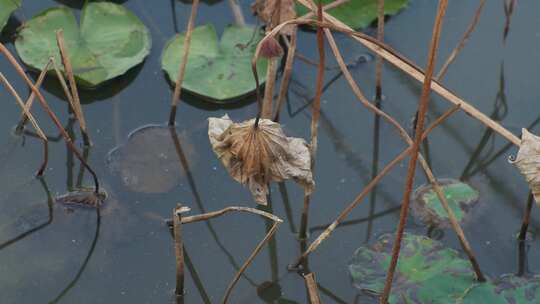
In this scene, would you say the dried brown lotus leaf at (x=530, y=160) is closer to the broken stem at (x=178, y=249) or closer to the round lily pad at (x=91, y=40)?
the broken stem at (x=178, y=249)

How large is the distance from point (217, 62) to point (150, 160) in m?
0.34

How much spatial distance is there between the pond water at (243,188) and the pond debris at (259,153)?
0.36m

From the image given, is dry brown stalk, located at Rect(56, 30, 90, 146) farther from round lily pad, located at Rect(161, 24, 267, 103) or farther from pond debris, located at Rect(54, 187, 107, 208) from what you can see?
round lily pad, located at Rect(161, 24, 267, 103)

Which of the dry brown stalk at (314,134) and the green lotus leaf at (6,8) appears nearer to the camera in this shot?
the dry brown stalk at (314,134)

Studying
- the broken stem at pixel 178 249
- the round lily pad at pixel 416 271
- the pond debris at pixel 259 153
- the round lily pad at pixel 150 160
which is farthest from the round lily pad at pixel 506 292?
the round lily pad at pixel 150 160

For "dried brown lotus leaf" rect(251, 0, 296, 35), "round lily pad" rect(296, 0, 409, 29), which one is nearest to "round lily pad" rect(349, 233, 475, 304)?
"dried brown lotus leaf" rect(251, 0, 296, 35)

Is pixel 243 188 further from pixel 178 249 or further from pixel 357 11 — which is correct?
pixel 357 11

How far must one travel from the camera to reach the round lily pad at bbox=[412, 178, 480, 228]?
1717 millimetres

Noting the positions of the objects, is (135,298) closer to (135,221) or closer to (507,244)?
(135,221)

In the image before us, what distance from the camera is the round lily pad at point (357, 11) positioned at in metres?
2.09

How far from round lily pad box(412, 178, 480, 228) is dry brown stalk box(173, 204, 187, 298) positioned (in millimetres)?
562

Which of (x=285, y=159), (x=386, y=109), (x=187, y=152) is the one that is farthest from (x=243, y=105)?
(x=285, y=159)

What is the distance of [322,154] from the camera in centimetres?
185

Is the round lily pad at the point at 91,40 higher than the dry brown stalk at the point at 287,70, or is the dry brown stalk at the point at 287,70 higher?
the dry brown stalk at the point at 287,70
